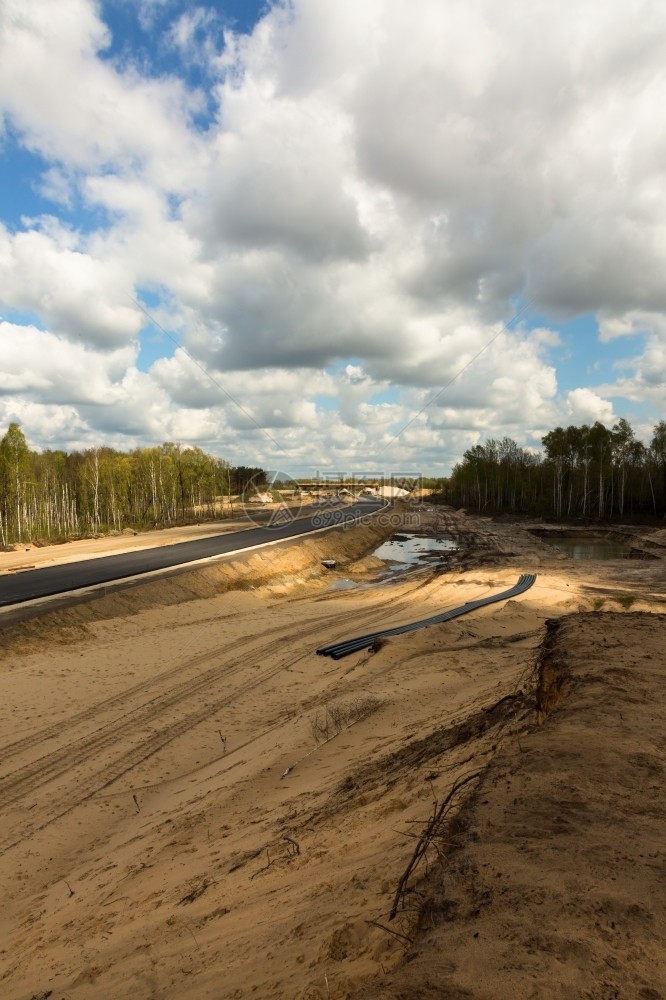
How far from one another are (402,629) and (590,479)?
69.7 metres

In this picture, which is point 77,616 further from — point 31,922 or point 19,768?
point 31,922

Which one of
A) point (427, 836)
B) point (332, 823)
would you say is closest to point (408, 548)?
point (332, 823)

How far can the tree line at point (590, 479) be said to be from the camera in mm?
71562

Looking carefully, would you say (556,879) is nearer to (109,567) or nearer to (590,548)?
(109,567)

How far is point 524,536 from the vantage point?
57469mm

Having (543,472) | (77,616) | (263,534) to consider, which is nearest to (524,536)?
(263,534)

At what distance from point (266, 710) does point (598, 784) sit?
827cm

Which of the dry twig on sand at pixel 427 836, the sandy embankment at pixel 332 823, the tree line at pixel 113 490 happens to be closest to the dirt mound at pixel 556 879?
the sandy embankment at pixel 332 823

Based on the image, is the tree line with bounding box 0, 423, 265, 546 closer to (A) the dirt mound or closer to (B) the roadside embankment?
(B) the roadside embankment

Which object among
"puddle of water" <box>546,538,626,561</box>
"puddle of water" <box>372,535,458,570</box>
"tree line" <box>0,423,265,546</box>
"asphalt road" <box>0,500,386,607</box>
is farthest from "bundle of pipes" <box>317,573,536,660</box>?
"tree line" <box>0,423,265,546</box>

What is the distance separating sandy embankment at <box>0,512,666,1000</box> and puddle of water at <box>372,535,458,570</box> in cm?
2661

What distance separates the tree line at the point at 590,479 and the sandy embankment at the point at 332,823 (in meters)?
66.6

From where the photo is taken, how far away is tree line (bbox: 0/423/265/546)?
211 ft

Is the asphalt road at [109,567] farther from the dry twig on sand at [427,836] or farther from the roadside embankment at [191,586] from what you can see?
the dry twig on sand at [427,836]
